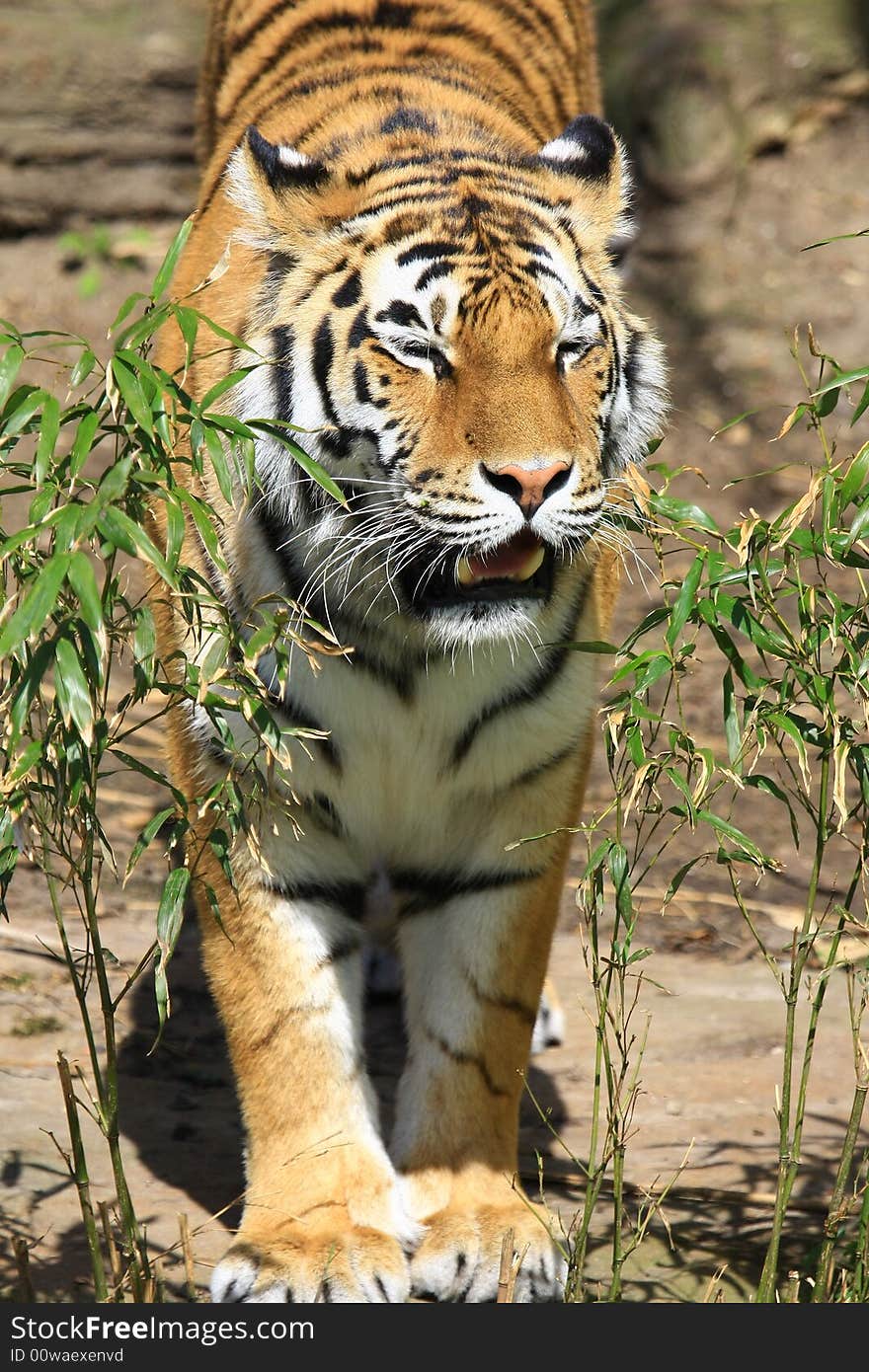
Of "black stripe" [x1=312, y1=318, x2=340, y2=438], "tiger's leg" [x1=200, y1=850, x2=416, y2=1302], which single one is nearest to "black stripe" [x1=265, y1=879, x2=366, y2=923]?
"tiger's leg" [x1=200, y1=850, x2=416, y2=1302]

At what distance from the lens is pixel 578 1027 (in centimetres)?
352

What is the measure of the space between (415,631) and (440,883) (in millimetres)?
487

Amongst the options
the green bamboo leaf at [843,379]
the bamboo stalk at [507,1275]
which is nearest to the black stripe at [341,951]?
the bamboo stalk at [507,1275]

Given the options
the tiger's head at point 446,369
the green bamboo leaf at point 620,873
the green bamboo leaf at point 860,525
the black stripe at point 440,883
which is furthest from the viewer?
the black stripe at point 440,883

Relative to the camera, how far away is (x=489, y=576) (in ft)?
7.47

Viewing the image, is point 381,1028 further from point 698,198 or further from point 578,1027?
point 698,198

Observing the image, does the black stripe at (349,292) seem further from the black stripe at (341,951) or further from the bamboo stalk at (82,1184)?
the bamboo stalk at (82,1184)

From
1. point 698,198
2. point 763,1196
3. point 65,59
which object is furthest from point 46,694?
point 698,198

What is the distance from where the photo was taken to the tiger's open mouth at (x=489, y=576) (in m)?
2.26

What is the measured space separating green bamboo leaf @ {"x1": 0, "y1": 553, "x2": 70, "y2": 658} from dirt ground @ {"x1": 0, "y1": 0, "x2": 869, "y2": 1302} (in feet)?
3.31

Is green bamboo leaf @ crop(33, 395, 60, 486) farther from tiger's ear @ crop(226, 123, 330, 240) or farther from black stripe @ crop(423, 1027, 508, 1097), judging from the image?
black stripe @ crop(423, 1027, 508, 1097)

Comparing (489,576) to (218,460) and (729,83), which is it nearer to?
(218,460)

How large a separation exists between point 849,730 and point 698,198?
5118mm

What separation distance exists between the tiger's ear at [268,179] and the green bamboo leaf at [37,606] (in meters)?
0.98
